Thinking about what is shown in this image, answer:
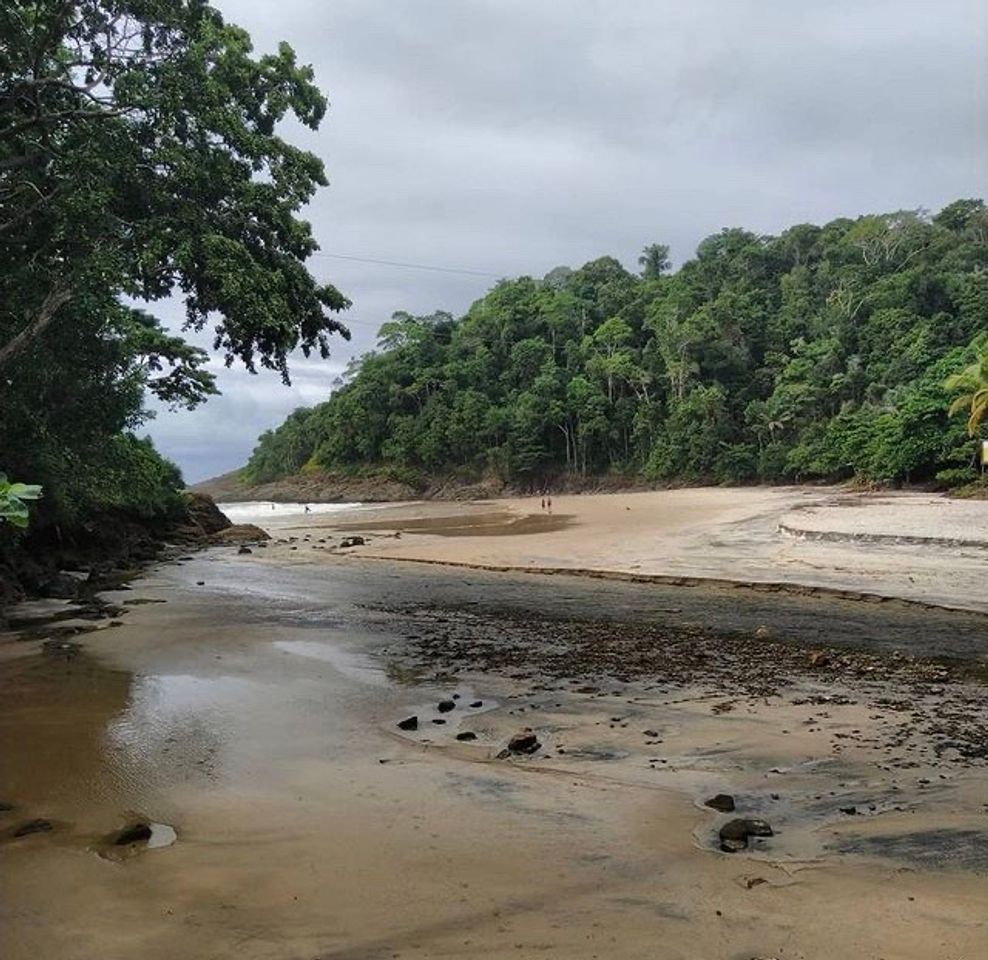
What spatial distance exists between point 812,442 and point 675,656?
167ft

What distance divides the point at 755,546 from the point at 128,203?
1654cm

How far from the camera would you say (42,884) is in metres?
3.58

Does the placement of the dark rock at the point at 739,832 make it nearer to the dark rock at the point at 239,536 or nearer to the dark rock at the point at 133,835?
the dark rock at the point at 133,835

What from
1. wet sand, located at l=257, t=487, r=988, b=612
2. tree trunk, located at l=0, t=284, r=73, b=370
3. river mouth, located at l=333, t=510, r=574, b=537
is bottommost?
river mouth, located at l=333, t=510, r=574, b=537

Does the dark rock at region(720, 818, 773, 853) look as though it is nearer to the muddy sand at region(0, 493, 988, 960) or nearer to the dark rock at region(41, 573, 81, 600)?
the muddy sand at region(0, 493, 988, 960)

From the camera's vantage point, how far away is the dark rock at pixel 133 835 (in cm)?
408

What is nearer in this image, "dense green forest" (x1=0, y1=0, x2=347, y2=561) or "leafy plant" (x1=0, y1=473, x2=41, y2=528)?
"leafy plant" (x1=0, y1=473, x2=41, y2=528)

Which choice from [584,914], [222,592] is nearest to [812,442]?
[222,592]

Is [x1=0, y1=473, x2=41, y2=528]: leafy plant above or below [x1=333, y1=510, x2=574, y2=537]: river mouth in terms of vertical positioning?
above

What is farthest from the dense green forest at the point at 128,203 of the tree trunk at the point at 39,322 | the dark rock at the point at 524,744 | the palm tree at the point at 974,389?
the palm tree at the point at 974,389

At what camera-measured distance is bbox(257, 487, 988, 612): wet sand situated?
47.6 ft

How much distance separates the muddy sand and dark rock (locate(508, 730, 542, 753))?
0.21 ft

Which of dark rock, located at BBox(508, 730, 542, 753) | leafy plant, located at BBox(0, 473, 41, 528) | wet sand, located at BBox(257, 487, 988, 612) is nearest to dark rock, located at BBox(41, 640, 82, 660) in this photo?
dark rock, located at BBox(508, 730, 542, 753)

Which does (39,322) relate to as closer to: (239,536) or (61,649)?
(61,649)
